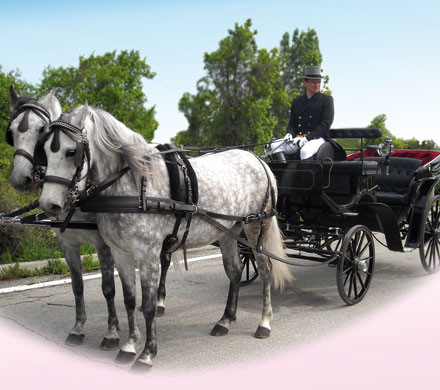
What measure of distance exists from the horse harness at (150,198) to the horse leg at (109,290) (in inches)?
22.1

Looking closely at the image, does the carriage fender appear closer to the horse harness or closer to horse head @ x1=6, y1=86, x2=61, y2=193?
the horse harness

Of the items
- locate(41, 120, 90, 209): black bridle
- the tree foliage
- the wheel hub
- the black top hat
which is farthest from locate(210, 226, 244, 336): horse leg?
the tree foliage

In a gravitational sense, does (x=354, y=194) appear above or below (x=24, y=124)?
below

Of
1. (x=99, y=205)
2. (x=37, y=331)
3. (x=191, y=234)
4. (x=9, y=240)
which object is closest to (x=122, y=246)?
(x=99, y=205)

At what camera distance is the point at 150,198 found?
3854 millimetres

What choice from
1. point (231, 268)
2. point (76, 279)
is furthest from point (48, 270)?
point (231, 268)

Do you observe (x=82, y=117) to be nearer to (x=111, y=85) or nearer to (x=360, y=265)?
(x=360, y=265)

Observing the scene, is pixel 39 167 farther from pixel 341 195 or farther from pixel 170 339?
pixel 341 195

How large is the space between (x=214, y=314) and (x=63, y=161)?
2.78m

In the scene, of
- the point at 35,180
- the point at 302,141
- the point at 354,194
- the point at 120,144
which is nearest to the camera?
the point at 120,144

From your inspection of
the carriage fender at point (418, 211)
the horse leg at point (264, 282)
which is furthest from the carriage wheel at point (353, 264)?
the carriage fender at point (418, 211)

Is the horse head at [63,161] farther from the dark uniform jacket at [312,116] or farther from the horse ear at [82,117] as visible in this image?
the dark uniform jacket at [312,116]

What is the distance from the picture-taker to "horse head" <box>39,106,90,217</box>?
11.4 ft

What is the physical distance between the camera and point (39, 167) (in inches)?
156
